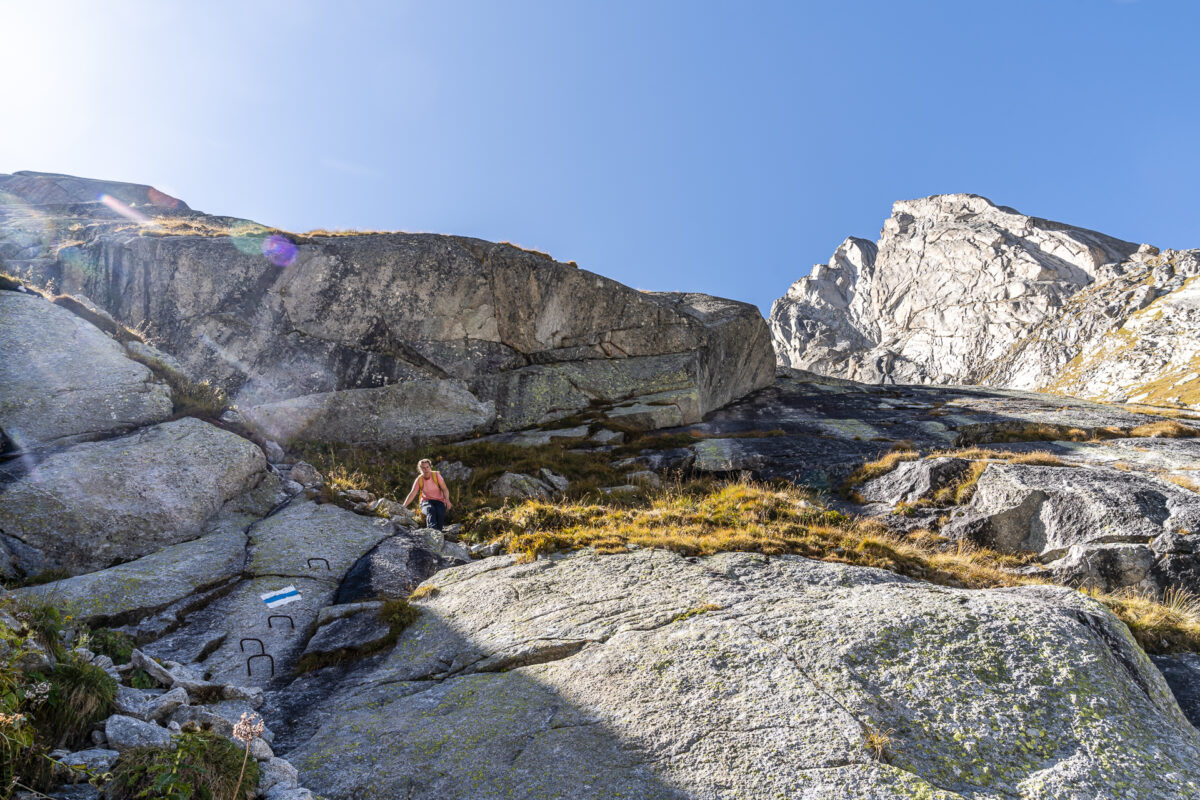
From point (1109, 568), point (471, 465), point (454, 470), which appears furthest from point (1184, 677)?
point (471, 465)

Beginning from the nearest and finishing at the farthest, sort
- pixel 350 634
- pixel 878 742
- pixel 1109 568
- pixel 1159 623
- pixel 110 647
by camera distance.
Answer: pixel 878 742 → pixel 110 647 → pixel 1159 623 → pixel 350 634 → pixel 1109 568

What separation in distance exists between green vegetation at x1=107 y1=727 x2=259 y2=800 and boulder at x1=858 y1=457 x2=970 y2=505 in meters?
17.1

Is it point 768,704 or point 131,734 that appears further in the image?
point 768,704

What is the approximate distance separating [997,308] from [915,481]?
158m

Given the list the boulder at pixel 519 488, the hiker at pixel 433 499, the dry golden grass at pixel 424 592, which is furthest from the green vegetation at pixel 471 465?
the dry golden grass at pixel 424 592

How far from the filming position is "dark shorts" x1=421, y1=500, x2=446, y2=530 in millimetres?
16000

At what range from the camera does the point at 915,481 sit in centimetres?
1730

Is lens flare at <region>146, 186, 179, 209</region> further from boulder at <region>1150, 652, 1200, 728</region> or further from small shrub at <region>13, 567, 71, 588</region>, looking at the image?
boulder at <region>1150, 652, 1200, 728</region>

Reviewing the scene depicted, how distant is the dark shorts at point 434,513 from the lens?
16000 mm

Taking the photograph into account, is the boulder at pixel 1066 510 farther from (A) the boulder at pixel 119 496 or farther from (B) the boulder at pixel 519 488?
(A) the boulder at pixel 119 496

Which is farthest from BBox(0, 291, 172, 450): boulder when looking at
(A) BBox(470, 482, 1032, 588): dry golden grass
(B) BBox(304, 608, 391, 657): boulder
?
(A) BBox(470, 482, 1032, 588): dry golden grass

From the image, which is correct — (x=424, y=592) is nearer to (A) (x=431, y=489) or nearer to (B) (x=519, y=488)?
(A) (x=431, y=489)

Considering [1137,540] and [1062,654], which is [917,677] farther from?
[1137,540]

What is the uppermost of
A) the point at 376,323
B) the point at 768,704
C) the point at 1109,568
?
the point at 376,323
